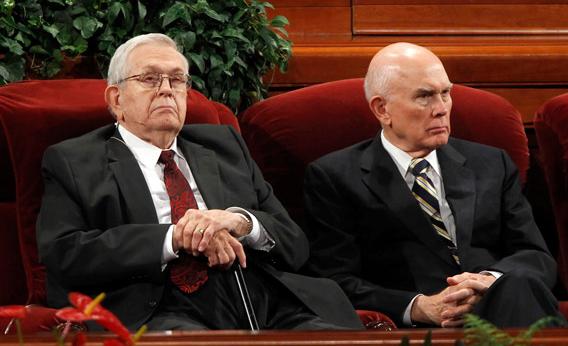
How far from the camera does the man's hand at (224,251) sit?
2318 millimetres

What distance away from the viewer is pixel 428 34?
3.90 m

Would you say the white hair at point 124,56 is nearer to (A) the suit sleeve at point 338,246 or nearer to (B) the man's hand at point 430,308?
(A) the suit sleeve at point 338,246

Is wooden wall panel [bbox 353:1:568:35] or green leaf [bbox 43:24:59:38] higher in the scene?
green leaf [bbox 43:24:59:38]

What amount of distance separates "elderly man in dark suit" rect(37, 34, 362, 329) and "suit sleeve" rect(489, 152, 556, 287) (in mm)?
465

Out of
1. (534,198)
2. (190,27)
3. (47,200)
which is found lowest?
(534,198)

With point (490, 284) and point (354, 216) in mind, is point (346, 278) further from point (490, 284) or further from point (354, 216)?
point (490, 284)

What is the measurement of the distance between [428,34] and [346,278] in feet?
5.16

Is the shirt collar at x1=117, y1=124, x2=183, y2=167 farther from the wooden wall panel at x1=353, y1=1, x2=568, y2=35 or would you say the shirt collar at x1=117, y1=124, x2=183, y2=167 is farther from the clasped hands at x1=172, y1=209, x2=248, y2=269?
the wooden wall panel at x1=353, y1=1, x2=568, y2=35

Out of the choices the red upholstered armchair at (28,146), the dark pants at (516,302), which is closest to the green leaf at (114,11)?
the red upholstered armchair at (28,146)

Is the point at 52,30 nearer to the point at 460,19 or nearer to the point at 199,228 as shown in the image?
the point at 199,228

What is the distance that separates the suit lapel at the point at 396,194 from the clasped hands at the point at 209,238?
46 cm

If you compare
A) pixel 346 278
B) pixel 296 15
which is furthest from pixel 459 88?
pixel 296 15

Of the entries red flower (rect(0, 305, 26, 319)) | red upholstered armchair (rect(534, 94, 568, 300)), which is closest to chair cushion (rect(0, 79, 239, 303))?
red upholstered armchair (rect(534, 94, 568, 300))

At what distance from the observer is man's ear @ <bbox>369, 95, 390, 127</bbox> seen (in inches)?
110
